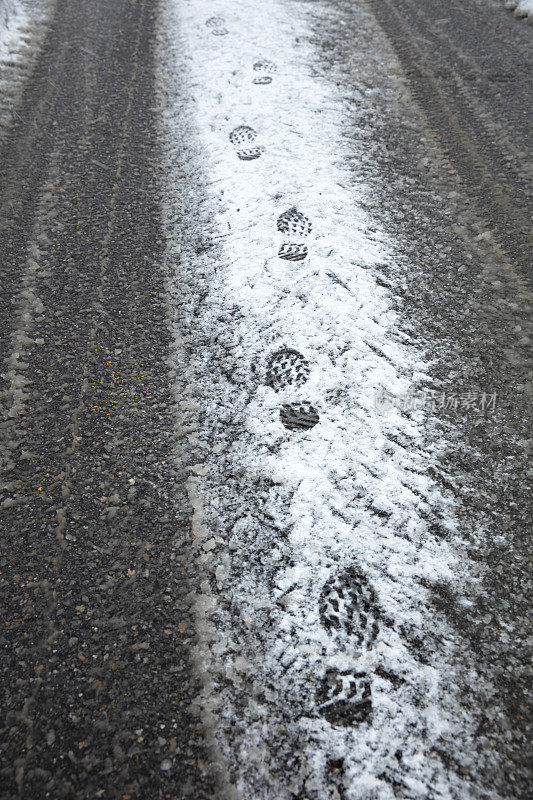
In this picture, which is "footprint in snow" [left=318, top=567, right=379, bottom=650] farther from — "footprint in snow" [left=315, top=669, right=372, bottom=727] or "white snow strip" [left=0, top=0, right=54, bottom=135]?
"white snow strip" [left=0, top=0, right=54, bottom=135]

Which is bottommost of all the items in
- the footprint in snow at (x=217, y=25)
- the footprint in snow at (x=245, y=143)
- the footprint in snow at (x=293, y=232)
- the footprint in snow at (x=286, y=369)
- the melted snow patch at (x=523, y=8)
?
the footprint in snow at (x=286, y=369)

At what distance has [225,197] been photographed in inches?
150

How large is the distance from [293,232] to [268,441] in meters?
1.70

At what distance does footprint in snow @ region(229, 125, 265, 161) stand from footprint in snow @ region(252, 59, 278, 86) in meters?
0.89

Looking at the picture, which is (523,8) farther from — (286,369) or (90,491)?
(90,491)

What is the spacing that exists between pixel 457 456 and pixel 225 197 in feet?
8.61

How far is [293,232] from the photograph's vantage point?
3.50 metres

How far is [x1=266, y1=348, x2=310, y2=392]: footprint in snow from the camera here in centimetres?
277

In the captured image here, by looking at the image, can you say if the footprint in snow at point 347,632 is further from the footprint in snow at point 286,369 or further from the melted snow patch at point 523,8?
the melted snow patch at point 523,8

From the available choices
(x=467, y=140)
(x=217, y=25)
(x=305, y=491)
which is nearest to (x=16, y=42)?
(x=217, y=25)

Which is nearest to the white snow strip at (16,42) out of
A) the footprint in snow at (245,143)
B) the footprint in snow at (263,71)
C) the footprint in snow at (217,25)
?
the footprint in snow at (217,25)

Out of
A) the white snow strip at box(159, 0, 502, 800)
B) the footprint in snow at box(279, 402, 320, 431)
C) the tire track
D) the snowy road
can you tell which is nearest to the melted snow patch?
the tire track

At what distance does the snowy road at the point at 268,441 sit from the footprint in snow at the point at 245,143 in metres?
0.03

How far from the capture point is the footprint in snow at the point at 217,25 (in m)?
5.65
